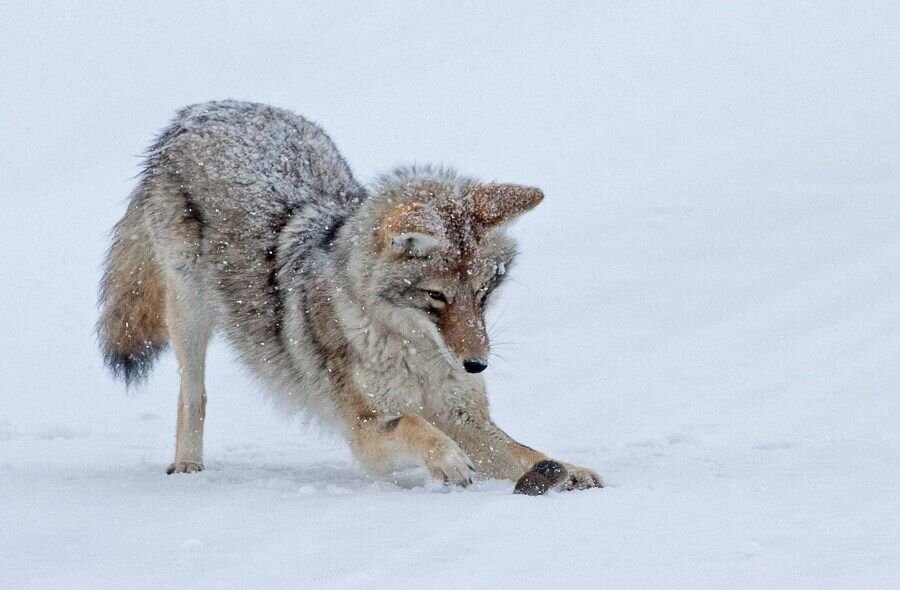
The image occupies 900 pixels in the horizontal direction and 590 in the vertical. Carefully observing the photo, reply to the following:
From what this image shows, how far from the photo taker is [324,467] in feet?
18.8

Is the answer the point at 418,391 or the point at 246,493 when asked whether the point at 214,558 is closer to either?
the point at 246,493

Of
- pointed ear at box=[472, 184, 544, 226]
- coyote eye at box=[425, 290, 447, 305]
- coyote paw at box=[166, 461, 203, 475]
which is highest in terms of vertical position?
pointed ear at box=[472, 184, 544, 226]

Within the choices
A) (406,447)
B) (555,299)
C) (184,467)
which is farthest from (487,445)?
(555,299)

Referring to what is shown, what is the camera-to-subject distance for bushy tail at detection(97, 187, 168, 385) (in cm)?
648

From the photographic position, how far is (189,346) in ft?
20.4

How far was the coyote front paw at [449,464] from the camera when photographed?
4516 mm

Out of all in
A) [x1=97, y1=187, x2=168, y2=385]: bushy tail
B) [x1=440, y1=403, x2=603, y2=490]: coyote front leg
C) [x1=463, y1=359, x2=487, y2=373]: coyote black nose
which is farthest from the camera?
[x1=97, y1=187, x2=168, y2=385]: bushy tail

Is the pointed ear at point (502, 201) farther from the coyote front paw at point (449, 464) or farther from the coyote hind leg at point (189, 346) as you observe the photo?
the coyote hind leg at point (189, 346)

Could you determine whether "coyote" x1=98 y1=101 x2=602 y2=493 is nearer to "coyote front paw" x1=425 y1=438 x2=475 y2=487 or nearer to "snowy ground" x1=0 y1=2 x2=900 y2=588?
"coyote front paw" x1=425 y1=438 x2=475 y2=487

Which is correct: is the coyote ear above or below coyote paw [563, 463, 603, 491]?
above

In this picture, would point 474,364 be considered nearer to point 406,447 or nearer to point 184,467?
point 406,447

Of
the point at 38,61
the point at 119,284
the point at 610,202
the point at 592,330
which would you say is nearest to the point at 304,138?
the point at 119,284

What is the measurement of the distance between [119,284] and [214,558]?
3592 mm

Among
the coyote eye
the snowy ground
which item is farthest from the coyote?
the snowy ground
